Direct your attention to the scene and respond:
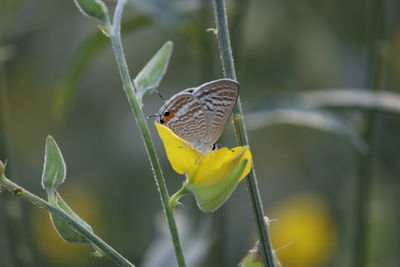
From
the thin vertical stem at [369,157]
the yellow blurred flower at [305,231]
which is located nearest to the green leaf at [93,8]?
the thin vertical stem at [369,157]

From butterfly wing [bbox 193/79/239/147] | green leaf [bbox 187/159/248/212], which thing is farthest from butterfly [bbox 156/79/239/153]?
green leaf [bbox 187/159/248/212]

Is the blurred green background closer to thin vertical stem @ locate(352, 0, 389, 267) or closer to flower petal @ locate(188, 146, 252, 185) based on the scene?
thin vertical stem @ locate(352, 0, 389, 267)

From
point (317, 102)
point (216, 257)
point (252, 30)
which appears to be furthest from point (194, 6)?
point (252, 30)

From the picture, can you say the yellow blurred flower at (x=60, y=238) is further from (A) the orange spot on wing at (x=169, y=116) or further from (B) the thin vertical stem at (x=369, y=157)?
(A) the orange spot on wing at (x=169, y=116)

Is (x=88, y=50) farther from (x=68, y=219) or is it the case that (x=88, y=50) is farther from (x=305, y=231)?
(x=305, y=231)

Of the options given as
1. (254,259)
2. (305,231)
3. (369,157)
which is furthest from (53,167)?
(305,231)

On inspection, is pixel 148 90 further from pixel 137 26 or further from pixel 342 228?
pixel 342 228

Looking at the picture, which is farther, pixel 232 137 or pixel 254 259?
pixel 232 137
